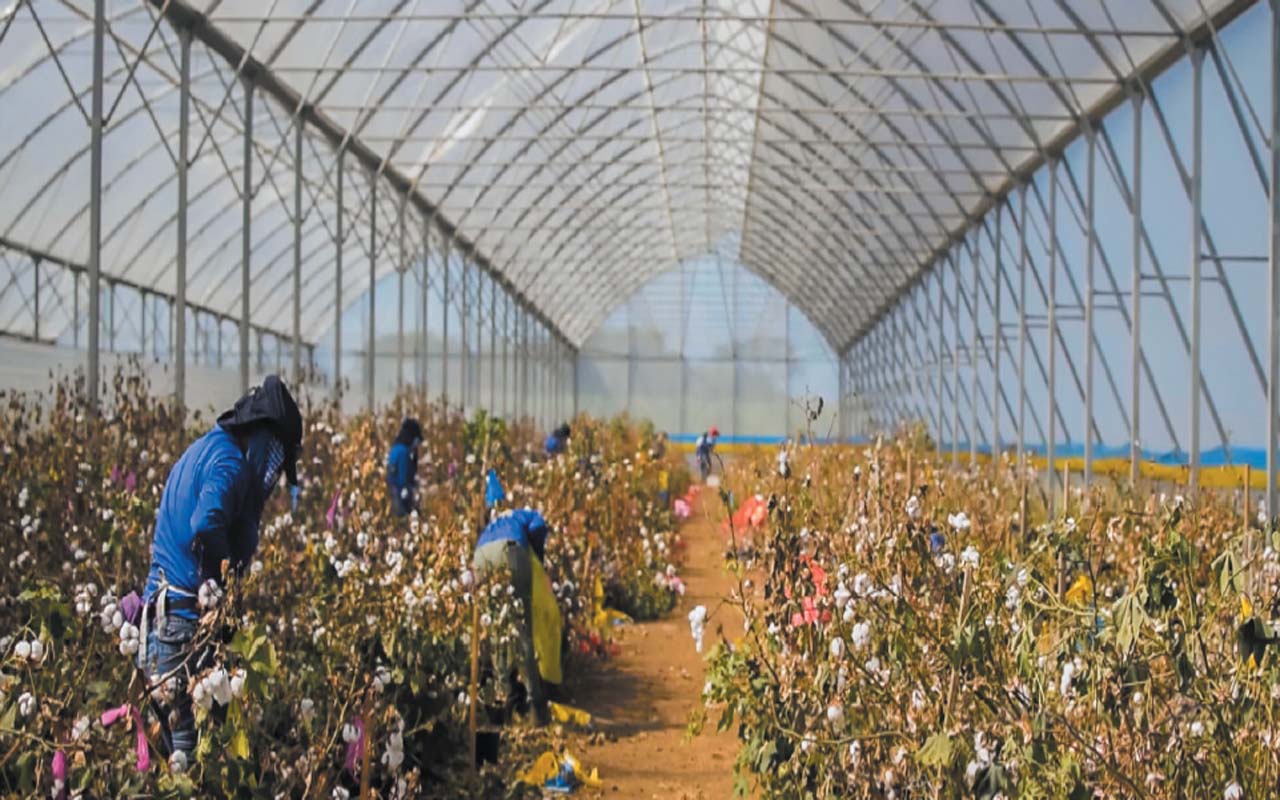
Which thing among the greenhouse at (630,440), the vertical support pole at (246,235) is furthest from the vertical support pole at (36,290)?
the vertical support pole at (246,235)

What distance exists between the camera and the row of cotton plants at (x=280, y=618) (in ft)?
10.3

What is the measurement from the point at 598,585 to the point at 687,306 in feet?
102

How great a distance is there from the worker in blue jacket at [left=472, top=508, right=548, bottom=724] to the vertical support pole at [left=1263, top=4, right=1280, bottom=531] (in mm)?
5424

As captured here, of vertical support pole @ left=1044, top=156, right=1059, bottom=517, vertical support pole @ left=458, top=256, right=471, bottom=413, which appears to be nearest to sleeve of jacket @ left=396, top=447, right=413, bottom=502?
vertical support pole @ left=1044, top=156, right=1059, bottom=517

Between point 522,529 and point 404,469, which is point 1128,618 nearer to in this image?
point 522,529

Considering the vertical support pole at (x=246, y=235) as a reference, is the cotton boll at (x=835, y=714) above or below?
below

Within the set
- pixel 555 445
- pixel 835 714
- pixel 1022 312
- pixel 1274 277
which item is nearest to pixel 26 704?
pixel 835 714

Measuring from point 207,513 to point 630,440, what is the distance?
60.4ft

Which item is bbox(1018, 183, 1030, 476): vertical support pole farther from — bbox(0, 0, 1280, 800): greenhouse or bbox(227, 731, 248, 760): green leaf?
bbox(227, 731, 248, 760): green leaf

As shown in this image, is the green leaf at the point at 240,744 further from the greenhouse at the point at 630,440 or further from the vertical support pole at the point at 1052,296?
the vertical support pole at the point at 1052,296

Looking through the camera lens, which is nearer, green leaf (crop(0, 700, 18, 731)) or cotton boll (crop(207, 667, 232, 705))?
green leaf (crop(0, 700, 18, 731))

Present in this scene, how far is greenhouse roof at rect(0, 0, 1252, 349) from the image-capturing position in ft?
43.8

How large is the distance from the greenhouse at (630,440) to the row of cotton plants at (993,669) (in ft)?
0.08

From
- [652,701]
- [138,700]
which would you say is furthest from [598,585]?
[138,700]
